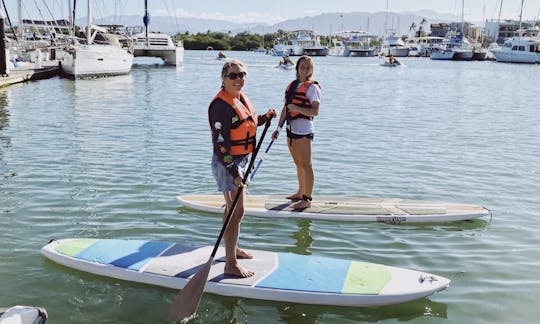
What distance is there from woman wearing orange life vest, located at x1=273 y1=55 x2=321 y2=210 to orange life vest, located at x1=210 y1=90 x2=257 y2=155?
1.22 m

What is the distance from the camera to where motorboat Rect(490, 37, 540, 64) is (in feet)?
299

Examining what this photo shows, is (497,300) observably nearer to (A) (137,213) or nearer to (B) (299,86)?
(B) (299,86)

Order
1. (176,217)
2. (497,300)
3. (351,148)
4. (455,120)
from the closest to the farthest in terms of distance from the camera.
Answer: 1. (497,300)
2. (176,217)
3. (351,148)
4. (455,120)

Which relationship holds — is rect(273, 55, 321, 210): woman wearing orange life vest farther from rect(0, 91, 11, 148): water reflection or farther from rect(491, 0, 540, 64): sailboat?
rect(491, 0, 540, 64): sailboat

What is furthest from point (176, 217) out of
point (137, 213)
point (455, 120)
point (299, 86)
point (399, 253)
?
point (455, 120)

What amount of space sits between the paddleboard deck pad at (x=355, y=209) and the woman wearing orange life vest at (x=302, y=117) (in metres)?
0.25

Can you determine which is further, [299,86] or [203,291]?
[299,86]

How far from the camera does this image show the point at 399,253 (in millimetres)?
7238

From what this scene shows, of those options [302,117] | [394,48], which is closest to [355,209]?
[302,117]

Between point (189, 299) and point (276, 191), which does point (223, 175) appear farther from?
point (276, 191)

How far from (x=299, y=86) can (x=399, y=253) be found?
2558 millimetres

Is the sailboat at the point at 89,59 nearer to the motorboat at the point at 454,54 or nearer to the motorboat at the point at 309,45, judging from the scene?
the motorboat at the point at 454,54

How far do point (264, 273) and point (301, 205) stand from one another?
278 centimetres

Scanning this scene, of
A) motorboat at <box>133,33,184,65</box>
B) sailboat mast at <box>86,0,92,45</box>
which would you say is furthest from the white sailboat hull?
motorboat at <box>133,33,184,65</box>
